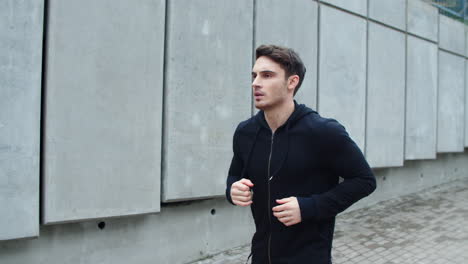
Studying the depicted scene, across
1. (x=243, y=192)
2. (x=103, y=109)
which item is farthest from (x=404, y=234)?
(x=243, y=192)

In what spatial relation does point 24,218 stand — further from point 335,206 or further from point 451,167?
point 451,167

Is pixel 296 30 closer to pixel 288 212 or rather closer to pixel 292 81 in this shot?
pixel 292 81

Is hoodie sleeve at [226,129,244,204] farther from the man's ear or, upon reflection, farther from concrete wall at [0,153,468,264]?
concrete wall at [0,153,468,264]

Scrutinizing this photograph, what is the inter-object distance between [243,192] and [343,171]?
19.8 inches

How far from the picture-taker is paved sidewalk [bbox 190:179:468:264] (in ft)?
17.8

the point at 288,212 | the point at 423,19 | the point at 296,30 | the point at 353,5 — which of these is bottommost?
the point at 288,212

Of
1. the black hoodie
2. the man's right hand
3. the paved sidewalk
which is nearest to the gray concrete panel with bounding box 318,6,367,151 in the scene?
the paved sidewalk

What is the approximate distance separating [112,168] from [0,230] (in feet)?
3.69

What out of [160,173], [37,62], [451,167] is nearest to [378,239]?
[160,173]

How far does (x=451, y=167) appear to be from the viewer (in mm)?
10734

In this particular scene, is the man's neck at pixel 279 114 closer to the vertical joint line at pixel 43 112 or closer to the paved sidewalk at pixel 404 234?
the vertical joint line at pixel 43 112

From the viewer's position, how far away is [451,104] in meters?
10.2

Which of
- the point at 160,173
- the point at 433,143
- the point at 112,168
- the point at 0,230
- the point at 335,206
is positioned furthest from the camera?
the point at 433,143

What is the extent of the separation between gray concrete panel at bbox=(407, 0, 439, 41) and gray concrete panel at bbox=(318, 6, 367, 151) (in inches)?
70.3
